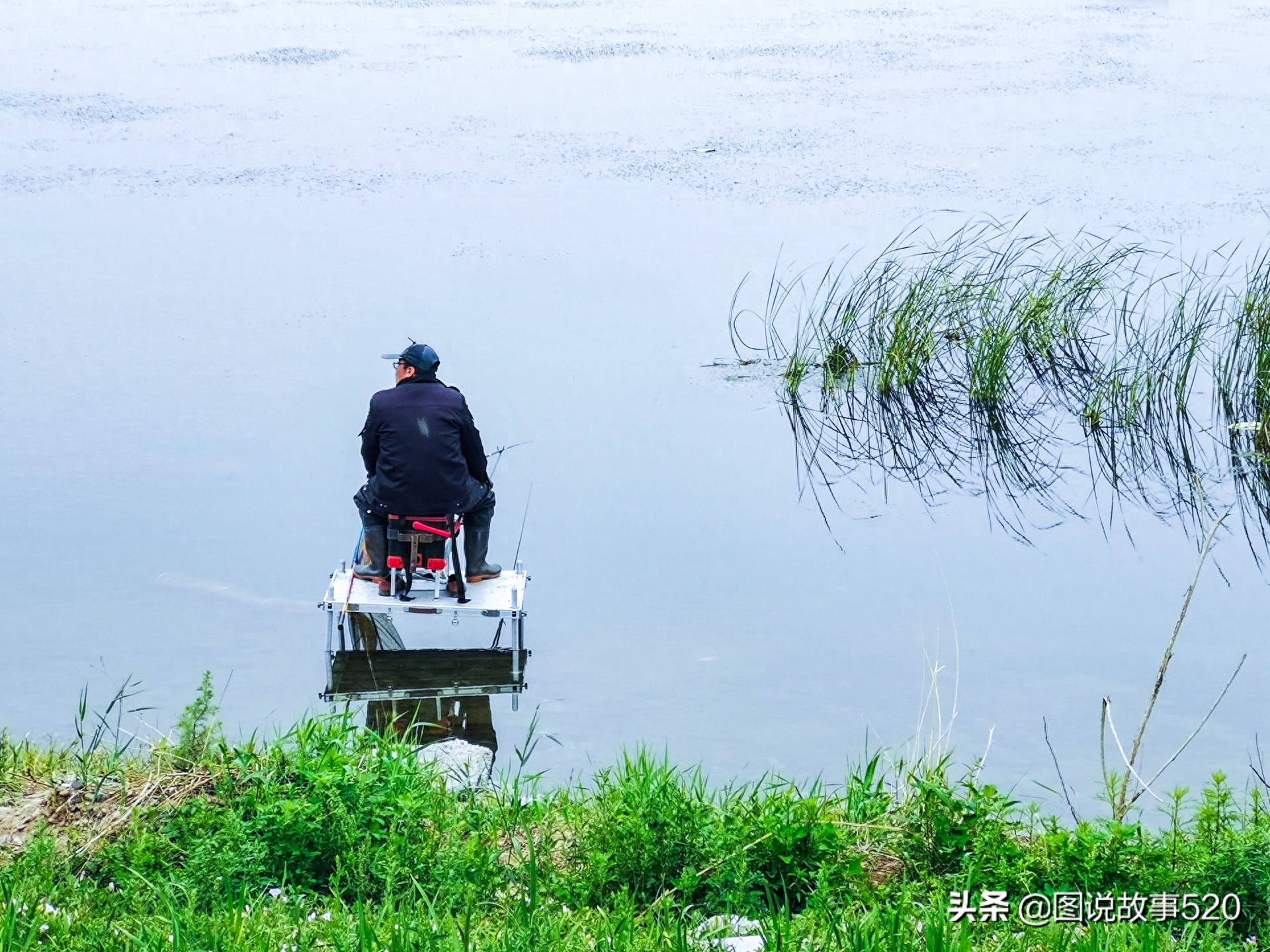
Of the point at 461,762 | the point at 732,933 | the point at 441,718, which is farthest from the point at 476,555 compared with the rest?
the point at 732,933

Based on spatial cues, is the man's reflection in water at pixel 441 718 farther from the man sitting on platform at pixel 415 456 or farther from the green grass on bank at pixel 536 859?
the green grass on bank at pixel 536 859

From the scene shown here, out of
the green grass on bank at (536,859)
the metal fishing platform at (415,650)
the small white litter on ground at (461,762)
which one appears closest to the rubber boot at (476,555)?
the metal fishing platform at (415,650)

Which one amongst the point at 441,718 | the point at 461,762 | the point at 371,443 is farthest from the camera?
the point at 371,443

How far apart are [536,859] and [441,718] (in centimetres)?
205

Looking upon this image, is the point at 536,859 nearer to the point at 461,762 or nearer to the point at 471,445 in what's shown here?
the point at 461,762

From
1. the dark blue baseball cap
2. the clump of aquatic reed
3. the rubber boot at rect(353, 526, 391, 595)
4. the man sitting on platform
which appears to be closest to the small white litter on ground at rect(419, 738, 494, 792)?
the rubber boot at rect(353, 526, 391, 595)

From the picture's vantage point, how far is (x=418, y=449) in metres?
6.22

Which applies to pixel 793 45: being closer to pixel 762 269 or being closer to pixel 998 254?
pixel 762 269

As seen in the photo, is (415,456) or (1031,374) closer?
(415,456)

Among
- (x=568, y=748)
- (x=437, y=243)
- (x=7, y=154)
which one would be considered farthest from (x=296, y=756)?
(x=7, y=154)

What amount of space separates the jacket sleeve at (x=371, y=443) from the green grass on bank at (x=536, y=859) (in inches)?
74.7

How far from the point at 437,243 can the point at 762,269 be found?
294 cm

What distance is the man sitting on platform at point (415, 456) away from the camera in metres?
6.23

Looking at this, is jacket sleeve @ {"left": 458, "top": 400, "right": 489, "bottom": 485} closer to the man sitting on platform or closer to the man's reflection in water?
the man sitting on platform
